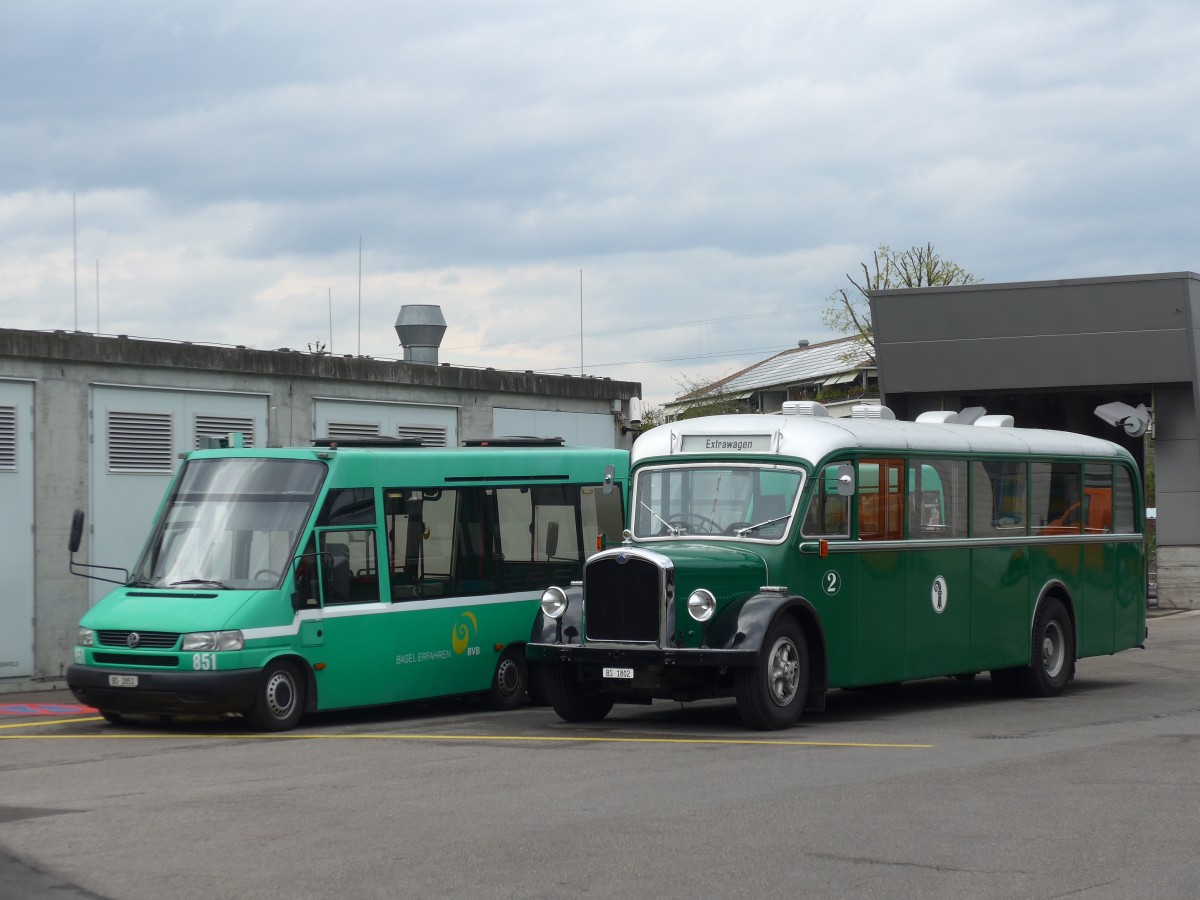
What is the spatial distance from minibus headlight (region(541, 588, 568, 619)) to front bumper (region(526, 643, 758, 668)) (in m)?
0.30

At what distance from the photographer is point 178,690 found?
1396 cm

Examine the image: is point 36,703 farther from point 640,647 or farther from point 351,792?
point 351,792

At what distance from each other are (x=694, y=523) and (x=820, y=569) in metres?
1.19

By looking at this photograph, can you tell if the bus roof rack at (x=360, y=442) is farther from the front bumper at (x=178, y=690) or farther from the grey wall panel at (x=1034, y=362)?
the grey wall panel at (x=1034, y=362)

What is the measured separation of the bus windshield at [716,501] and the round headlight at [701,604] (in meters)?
0.96

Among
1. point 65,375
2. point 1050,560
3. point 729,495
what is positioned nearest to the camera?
point 729,495

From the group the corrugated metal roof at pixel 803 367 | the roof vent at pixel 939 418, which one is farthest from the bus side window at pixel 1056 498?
the corrugated metal roof at pixel 803 367

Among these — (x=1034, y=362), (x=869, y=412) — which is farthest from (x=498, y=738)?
(x=1034, y=362)

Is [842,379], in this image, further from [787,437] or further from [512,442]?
[787,437]

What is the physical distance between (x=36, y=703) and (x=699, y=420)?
28.2 ft

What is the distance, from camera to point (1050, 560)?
17438 millimetres

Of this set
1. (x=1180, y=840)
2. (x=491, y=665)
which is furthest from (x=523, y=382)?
(x=1180, y=840)

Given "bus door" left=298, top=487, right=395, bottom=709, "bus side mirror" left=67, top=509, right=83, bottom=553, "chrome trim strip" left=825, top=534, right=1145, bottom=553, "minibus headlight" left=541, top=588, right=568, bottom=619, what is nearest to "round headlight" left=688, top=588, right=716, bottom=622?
"chrome trim strip" left=825, top=534, right=1145, bottom=553

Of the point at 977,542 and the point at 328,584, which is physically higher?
the point at 977,542
